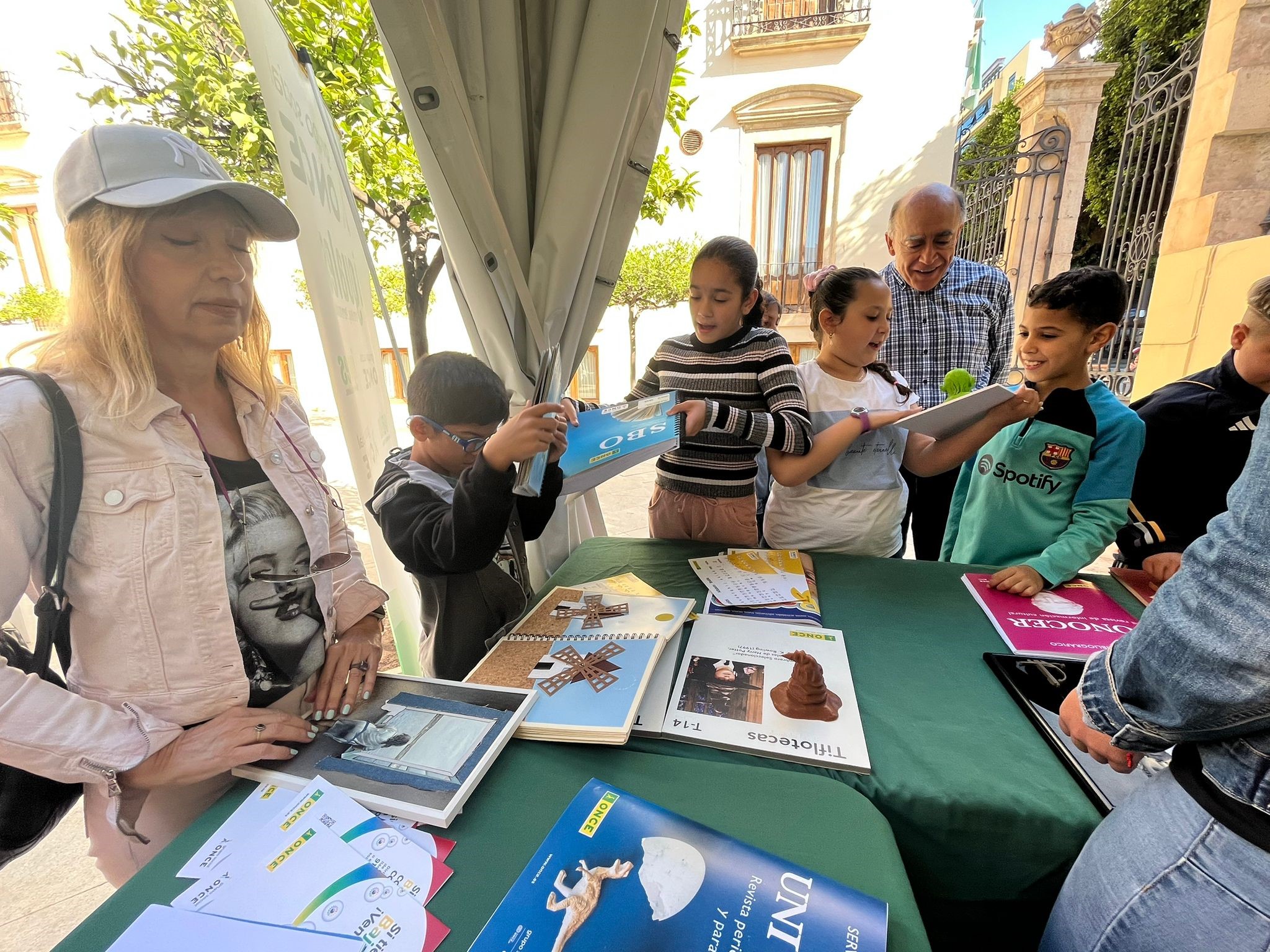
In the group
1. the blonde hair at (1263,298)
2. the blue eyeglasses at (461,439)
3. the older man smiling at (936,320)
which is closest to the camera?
the blue eyeglasses at (461,439)

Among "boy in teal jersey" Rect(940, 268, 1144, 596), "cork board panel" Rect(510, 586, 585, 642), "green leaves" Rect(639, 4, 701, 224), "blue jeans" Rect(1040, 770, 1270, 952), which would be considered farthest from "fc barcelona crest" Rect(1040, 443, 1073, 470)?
"green leaves" Rect(639, 4, 701, 224)

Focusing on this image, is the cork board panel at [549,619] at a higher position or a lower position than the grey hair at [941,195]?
lower

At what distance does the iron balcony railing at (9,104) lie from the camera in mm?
2965

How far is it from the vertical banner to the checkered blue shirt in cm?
208

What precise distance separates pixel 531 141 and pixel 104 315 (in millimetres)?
1324

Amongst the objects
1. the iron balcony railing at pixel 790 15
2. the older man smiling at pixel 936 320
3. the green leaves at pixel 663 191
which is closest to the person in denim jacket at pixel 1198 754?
the older man smiling at pixel 936 320

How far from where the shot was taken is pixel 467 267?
1.65 m

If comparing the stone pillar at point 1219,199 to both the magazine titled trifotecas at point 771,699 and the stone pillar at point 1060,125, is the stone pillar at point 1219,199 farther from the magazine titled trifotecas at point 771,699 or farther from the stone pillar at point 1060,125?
the magazine titled trifotecas at point 771,699

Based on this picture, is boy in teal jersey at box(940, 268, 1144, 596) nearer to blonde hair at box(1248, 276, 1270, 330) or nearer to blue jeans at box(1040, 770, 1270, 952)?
blonde hair at box(1248, 276, 1270, 330)

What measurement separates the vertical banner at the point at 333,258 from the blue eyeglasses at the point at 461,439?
29cm

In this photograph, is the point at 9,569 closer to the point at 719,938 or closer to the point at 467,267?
the point at 719,938

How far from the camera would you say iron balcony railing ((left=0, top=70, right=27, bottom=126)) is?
9.73 feet

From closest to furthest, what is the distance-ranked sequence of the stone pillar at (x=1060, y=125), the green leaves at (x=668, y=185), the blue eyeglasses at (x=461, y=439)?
the blue eyeglasses at (x=461, y=439) → the green leaves at (x=668, y=185) → the stone pillar at (x=1060, y=125)

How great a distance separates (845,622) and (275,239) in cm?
145
